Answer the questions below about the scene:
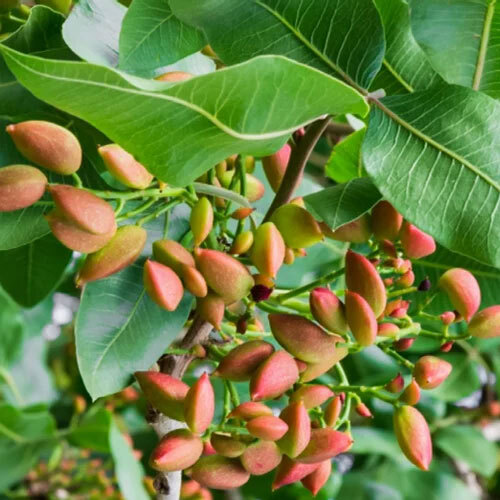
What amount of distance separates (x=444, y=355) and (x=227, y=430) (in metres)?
0.77

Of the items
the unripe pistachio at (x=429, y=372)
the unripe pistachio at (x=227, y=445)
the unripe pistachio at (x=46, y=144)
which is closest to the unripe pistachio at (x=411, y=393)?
the unripe pistachio at (x=429, y=372)

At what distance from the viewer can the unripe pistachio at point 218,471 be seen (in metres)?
0.47

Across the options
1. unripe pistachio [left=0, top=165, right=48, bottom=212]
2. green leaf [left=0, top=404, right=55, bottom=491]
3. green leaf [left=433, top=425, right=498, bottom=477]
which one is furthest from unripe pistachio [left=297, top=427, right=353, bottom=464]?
green leaf [left=433, top=425, right=498, bottom=477]

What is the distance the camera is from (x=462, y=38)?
1.64 feet

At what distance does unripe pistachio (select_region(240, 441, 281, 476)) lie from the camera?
0.47 m

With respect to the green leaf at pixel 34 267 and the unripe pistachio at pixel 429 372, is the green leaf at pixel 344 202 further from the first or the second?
the green leaf at pixel 34 267

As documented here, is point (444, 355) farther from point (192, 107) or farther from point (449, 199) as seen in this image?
point (192, 107)

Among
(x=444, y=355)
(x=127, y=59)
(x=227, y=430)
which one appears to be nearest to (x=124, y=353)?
(x=227, y=430)

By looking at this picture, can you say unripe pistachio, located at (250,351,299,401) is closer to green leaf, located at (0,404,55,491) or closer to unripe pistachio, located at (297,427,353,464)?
unripe pistachio, located at (297,427,353,464)

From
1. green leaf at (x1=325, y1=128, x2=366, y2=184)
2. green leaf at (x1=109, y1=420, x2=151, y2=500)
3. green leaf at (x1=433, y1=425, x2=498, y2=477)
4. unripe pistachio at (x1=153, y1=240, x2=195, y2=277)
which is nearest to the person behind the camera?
unripe pistachio at (x1=153, y1=240, x2=195, y2=277)

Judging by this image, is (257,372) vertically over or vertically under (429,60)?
under

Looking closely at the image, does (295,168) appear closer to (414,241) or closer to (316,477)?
→ (414,241)

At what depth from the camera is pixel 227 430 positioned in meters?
0.48

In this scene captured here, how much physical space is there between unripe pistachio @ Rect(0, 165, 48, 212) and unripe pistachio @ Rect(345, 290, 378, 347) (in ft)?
0.60
